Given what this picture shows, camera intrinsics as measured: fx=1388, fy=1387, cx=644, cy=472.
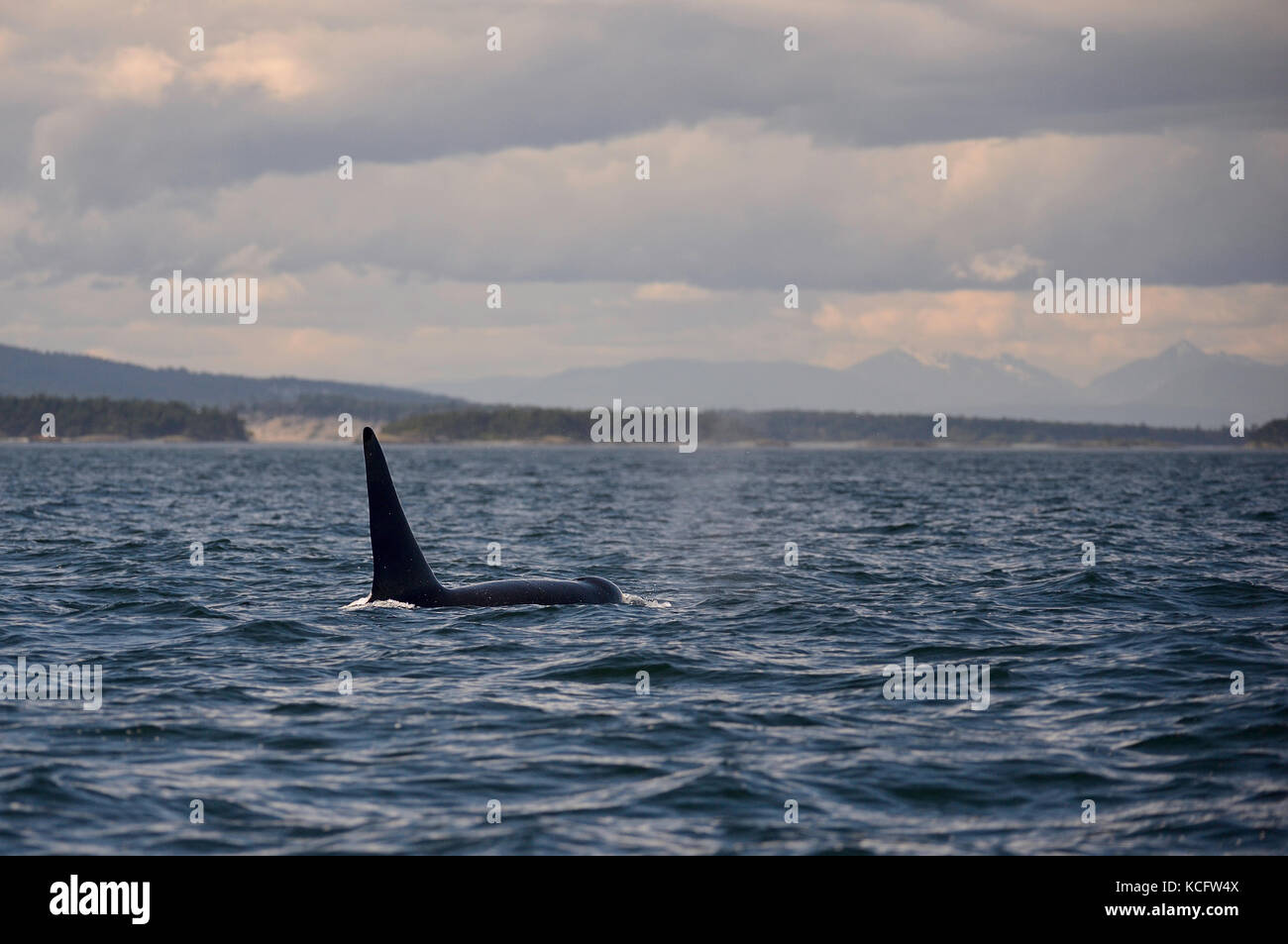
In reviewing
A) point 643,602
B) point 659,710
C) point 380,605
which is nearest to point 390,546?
point 380,605

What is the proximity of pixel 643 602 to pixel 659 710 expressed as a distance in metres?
8.22

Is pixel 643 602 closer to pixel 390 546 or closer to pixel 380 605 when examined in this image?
pixel 380 605

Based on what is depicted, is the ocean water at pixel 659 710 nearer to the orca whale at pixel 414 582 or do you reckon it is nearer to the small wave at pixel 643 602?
the small wave at pixel 643 602

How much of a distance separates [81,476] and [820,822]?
91.8m

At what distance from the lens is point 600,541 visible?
4022cm

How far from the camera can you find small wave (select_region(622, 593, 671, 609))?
23.5 m

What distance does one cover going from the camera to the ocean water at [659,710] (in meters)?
11.3

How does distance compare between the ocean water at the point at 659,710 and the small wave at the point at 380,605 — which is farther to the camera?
the small wave at the point at 380,605

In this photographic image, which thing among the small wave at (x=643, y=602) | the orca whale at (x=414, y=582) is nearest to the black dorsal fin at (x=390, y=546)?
the orca whale at (x=414, y=582)

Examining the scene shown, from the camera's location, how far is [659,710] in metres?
15.6

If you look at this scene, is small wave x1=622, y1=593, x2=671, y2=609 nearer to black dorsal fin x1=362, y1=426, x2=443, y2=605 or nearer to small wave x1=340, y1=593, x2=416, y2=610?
black dorsal fin x1=362, y1=426, x2=443, y2=605

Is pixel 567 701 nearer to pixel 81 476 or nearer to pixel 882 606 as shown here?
pixel 882 606

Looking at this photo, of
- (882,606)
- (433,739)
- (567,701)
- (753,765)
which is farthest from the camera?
(882,606)
